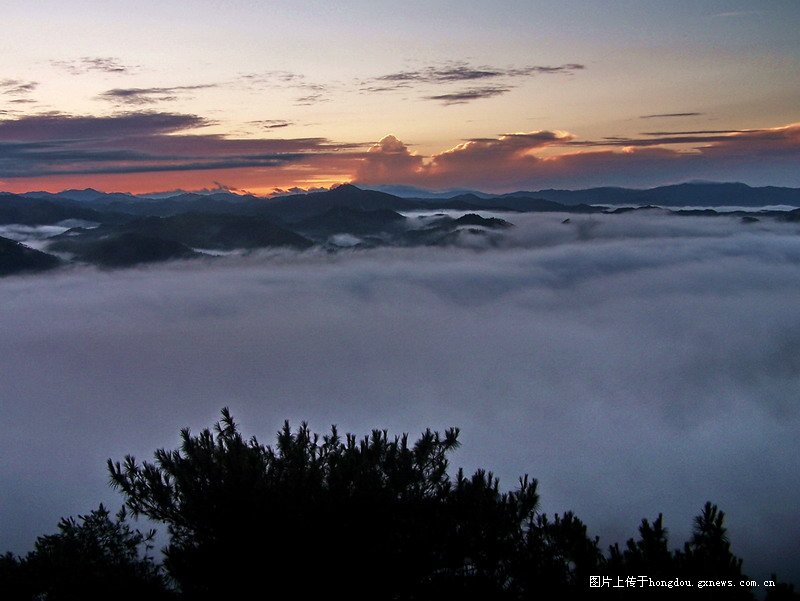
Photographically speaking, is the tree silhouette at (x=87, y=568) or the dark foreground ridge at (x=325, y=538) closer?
the dark foreground ridge at (x=325, y=538)

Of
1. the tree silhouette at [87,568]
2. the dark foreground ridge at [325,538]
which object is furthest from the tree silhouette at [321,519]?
the tree silhouette at [87,568]

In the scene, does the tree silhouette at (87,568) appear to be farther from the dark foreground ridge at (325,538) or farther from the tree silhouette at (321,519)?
the tree silhouette at (321,519)

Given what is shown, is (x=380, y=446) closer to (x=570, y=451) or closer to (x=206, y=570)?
(x=206, y=570)

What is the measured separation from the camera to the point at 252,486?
17.2 m

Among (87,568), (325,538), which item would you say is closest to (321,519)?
(325,538)

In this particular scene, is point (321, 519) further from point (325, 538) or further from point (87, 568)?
point (87, 568)

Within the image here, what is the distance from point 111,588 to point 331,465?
21.2 ft

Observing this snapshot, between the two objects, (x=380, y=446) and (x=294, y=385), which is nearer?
(x=380, y=446)

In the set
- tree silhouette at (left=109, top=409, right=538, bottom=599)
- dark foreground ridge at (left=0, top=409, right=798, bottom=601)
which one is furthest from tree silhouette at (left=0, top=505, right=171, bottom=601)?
tree silhouette at (left=109, top=409, right=538, bottom=599)

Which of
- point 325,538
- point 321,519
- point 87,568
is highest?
point 321,519

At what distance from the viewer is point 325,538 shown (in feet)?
55.7

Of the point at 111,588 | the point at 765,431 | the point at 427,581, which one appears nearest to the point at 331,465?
the point at 427,581

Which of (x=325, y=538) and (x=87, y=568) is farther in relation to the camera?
(x=87, y=568)

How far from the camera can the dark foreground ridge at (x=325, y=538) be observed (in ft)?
51.4
